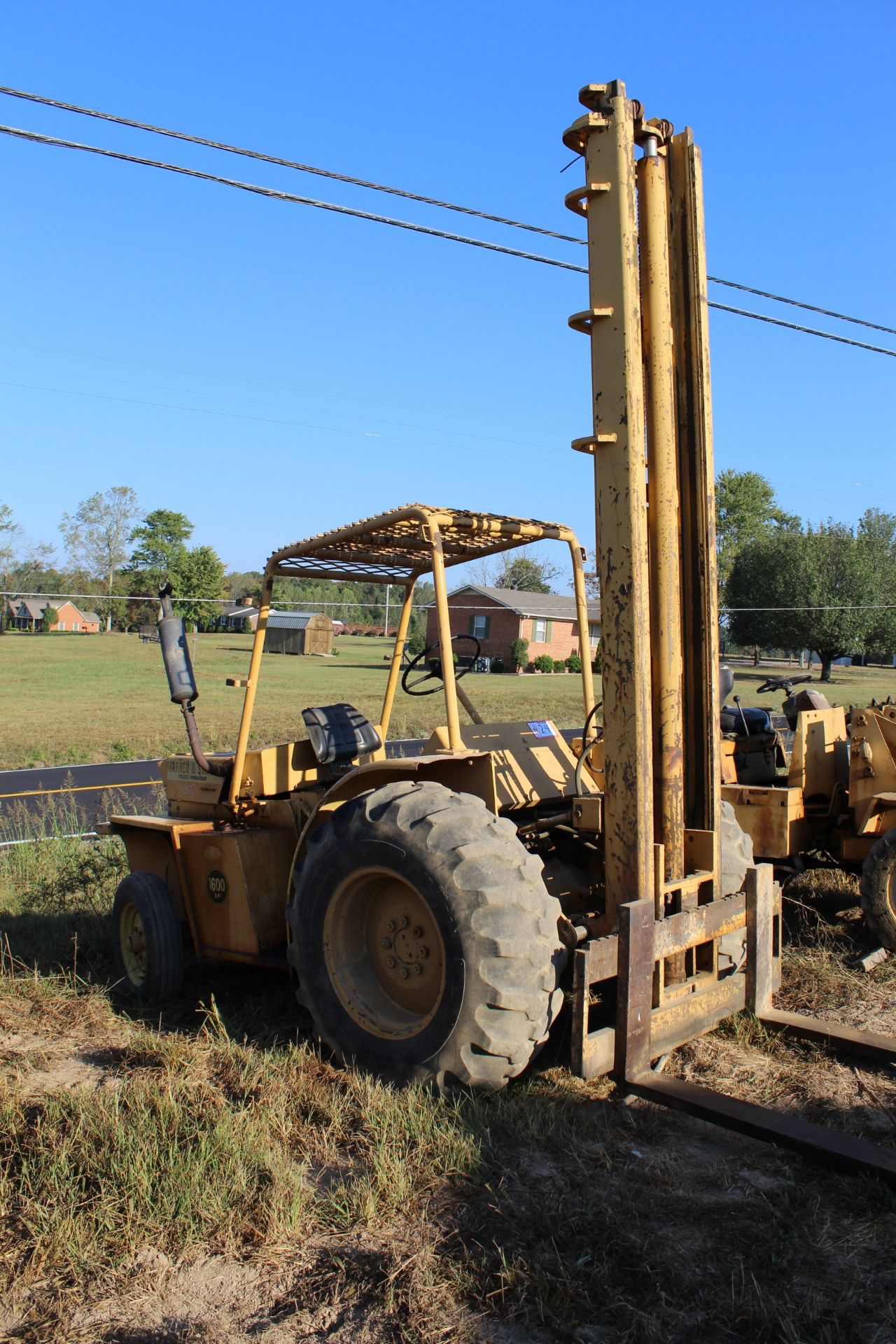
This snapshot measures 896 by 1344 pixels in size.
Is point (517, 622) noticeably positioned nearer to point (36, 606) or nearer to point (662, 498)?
point (662, 498)

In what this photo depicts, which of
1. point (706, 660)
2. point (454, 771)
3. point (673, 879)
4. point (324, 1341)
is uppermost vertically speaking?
point (706, 660)

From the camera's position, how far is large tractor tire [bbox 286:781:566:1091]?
394 cm

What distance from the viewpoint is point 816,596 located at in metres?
56.2

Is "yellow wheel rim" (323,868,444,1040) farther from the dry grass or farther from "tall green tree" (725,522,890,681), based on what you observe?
"tall green tree" (725,522,890,681)

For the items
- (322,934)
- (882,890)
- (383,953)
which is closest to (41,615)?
(882,890)

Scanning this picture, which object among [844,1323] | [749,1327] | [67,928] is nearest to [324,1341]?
[749,1327]

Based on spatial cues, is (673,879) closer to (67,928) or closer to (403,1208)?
(403,1208)

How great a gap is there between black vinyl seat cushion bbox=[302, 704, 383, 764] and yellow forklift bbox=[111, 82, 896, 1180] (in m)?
0.74

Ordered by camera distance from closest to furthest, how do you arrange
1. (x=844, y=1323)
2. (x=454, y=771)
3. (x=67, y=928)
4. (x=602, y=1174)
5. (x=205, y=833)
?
(x=844, y=1323)
(x=602, y=1174)
(x=454, y=771)
(x=205, y=833)
(x=67, y=928)

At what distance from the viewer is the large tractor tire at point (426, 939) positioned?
3943 millimetres

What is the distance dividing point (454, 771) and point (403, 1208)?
2.08 metres

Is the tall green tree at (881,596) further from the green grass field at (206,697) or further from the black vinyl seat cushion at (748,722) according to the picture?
the black vinyl seat cushion at (748,722)

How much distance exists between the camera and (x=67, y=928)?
7.27m

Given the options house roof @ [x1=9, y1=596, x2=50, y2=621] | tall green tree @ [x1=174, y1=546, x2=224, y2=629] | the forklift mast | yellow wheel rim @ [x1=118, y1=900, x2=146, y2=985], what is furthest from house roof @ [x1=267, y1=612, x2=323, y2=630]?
the forklift mast
